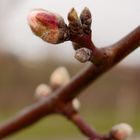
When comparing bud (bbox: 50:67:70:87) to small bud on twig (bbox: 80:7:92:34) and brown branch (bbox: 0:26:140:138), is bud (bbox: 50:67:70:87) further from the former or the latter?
small bud on twig (bbox: 80:7:92:34)

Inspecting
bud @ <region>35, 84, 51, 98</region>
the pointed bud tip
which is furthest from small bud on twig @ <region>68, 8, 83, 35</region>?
bud @ <region>35, 84, 51, 98</region>

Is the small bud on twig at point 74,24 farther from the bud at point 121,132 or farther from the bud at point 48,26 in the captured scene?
the bud at point 121,132

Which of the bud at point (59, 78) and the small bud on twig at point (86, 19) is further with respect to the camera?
the bud at point (59, 78)

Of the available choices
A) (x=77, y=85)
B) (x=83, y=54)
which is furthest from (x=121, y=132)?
(x=83, y=54)

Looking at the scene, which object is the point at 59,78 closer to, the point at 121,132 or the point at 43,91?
the point at 43,91

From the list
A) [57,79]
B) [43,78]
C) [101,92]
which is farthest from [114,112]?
[57,79]

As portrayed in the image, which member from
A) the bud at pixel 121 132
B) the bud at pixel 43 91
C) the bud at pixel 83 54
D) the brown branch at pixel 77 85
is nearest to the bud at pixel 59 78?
the bud at pixel 43 91
